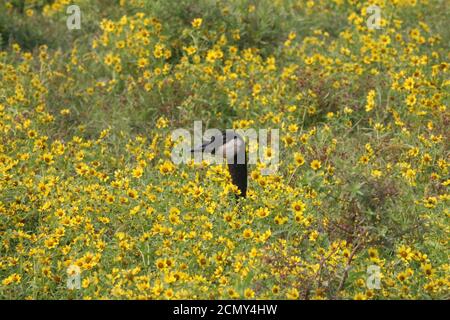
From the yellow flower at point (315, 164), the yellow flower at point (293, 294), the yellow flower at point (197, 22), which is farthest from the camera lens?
the yellow flower at point (197, 22)

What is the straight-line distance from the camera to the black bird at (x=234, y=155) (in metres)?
4.77

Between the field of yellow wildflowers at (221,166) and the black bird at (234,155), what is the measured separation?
8 cm

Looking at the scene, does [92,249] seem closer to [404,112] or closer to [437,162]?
[437,162]

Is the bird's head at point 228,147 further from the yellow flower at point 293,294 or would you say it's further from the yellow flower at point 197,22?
the yellow flower at point 197,22

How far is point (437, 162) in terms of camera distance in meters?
5.33

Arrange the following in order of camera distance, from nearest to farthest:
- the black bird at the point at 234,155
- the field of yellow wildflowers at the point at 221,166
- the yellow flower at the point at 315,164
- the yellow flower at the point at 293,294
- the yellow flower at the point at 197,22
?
1. the yellow flower at the point at 293,294
2. the field of yellow wildflowers at the point at 221,166
3. the black bird at the point at 234,155
4. the yellow flower at the point at 315,164
5. the yellow flower at the point at 197,22

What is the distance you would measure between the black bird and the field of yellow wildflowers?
0.26ft

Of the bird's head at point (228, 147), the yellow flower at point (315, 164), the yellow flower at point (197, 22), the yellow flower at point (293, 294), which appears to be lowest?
the yellow flower at point (293, 294)

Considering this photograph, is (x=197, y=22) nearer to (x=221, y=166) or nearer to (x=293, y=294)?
(x=221, y=166)

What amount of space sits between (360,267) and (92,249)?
1.46 meters

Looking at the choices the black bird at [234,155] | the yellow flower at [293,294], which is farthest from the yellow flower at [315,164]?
the yellow flower at [293,294]

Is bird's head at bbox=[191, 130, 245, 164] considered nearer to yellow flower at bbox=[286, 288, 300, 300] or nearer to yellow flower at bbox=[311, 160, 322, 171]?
yellow flower at bbox=[311, 160, 322, 171]

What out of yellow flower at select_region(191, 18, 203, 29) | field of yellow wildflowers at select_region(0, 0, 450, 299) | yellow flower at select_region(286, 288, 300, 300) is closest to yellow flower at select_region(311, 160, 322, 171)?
field of yellow wildflowers at select_region(0, 0, 450, 299)

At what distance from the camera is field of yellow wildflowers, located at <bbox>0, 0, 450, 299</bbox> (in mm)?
4227
